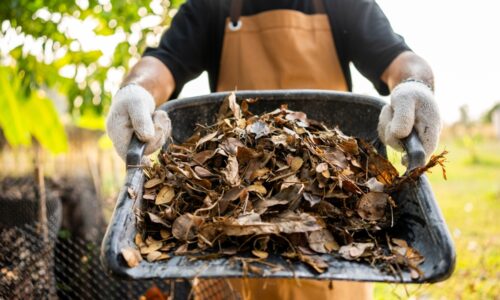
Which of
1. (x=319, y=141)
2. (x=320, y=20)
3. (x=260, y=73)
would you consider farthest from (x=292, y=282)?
(x=320, y=20)

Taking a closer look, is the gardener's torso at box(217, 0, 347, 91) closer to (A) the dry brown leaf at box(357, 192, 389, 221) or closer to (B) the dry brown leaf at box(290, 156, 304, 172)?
(B) the dry brown leaf at box(290, 156, 304, 172)

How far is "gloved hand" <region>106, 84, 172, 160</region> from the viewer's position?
1.57m

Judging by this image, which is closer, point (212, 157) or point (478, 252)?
point (212, 157)

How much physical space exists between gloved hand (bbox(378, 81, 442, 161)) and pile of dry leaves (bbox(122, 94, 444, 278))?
0.28 ft

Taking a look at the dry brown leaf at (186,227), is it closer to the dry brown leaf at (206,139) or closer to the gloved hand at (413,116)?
the dry brown leaf at (206,139)

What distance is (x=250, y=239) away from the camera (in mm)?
1247

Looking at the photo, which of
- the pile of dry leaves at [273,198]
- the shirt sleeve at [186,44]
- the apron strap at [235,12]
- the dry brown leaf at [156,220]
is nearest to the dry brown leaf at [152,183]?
the pile of dry leaves at [273,198]

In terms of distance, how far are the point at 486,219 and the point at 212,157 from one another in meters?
4.14

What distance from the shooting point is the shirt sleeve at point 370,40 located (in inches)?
78.4

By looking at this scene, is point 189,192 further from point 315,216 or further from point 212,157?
point 315,216

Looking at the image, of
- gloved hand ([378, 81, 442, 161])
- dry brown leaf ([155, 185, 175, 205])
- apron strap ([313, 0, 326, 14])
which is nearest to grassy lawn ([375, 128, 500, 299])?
gloved hand ([378, 81, 442, 161])

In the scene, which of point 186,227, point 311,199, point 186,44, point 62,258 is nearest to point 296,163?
point 311,199

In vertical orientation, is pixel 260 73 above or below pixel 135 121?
below

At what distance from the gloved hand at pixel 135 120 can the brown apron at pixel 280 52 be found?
631 mm
